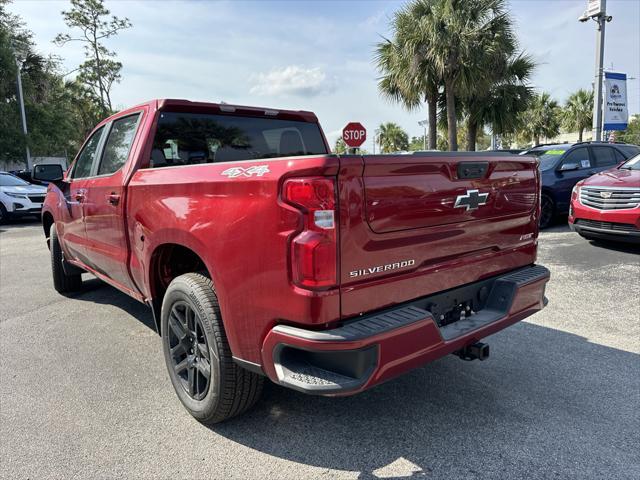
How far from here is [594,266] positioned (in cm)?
634

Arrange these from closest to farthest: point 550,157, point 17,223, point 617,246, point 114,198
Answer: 1. point 114,198
2. point 617,246
3. point 550,157
4. point 17,223

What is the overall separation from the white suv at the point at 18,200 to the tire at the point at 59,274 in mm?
9591

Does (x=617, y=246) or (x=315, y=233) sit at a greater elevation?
(x=315, y=233)

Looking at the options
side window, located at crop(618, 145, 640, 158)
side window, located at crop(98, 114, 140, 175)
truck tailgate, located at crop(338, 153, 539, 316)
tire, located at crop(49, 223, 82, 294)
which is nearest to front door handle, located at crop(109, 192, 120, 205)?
side window, located at crop(98, 114, 140, 175)

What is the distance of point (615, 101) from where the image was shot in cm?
1395

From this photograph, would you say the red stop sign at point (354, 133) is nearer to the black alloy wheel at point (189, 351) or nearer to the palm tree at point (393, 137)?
the black alloy wheel at point (189, 351)

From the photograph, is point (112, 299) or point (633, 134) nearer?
point (112, 299)

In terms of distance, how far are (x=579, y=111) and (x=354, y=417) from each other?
141 feet

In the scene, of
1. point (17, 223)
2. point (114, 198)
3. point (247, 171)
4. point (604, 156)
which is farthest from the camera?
point (17, 223)

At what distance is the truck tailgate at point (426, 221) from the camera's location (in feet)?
6.89

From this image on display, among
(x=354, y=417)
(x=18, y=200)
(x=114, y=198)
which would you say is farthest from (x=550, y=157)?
(x=18, y=200)

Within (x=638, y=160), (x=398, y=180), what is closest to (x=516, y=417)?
(x=398, y=180)

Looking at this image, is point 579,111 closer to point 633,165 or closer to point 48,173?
point 633,165

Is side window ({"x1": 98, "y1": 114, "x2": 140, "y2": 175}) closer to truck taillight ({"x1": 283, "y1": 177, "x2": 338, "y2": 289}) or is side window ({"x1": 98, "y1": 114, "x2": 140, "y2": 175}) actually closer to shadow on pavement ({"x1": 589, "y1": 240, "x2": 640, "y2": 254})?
truck taillight ({"x1": 283, "y1": 177, "x2": 338, "y2": 289})
